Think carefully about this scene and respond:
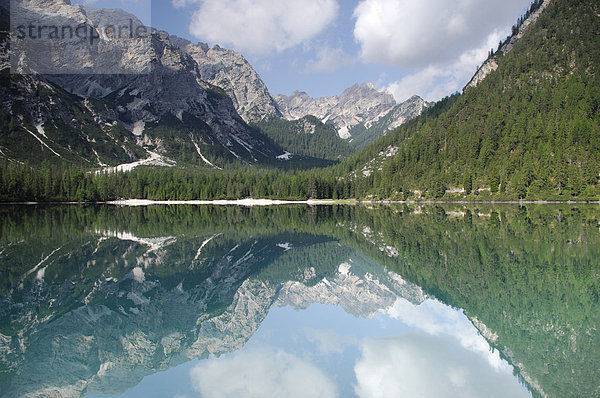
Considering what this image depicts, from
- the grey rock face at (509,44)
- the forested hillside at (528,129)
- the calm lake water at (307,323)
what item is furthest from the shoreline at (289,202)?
the calm lake water at (307,323)

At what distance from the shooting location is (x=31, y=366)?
10.6 meters

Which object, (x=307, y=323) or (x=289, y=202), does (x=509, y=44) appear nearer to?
(x=289, y=202)

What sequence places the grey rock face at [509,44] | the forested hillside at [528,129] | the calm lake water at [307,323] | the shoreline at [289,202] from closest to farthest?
the calm lake water at [307,323] < the shoreline at [289,202] < the forested hillside at [528,129] < the grey rock face at [509,44]

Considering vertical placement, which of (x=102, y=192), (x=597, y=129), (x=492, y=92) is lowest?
(x=102, y=192)

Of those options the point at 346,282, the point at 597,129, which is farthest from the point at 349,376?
the point at 597,129

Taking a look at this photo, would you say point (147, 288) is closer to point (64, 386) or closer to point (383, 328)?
point (64, 386)

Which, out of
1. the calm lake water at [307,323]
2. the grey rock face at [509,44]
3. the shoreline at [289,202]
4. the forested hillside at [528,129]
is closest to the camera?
the calm lake water at [307,323]

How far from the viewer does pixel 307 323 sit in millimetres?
14906

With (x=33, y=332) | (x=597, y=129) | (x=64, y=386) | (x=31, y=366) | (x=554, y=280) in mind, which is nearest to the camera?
(x=64, y=386)

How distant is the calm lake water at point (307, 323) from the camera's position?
9.77 metres

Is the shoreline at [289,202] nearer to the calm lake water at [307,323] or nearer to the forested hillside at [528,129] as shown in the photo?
the forested hillside at [528,129]

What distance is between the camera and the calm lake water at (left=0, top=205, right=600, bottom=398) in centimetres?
977

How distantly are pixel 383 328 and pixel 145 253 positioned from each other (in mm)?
21141

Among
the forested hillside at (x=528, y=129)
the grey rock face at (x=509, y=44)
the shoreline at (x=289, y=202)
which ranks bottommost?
the shoreline at (x=289, y=202)
